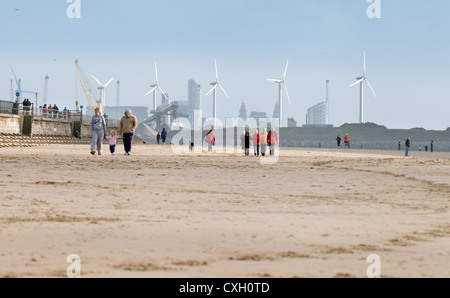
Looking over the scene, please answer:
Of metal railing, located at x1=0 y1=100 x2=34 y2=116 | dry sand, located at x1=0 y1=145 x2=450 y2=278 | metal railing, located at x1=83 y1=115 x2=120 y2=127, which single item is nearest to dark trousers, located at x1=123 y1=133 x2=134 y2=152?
dry sand, located at x1=0 y1=145 x2=450 y2=278

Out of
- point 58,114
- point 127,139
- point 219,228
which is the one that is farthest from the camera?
point 58,114

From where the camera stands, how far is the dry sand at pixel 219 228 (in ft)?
19.9

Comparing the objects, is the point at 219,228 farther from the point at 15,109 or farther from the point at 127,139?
the point at 15,109

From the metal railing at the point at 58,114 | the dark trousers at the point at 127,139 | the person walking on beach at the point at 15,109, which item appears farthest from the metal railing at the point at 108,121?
the dark trousers at the point at 127,139

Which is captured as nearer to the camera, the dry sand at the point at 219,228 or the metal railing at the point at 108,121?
the dry sand at the point at 219,228

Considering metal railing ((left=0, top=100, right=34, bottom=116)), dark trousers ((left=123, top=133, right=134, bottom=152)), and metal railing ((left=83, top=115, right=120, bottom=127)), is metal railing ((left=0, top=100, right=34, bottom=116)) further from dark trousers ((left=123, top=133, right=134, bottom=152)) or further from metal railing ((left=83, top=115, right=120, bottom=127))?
dark trousers ((left=123, top=133, right=134, bottom=152))

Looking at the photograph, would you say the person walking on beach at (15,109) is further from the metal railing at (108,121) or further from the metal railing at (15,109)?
the metal railing at (108,121)

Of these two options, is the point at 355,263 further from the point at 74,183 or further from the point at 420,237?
the point at 74,183

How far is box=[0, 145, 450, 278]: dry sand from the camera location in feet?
19.9

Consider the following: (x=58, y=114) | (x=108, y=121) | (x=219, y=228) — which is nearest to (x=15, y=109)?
(x=58, y=114)

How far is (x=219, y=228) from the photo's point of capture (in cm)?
846

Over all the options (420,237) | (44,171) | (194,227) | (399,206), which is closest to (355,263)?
(420,237)

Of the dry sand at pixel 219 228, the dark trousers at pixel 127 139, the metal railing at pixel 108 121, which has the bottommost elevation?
the dry sand at pixel 219 228

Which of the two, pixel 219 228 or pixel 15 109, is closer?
pixel 219 228
